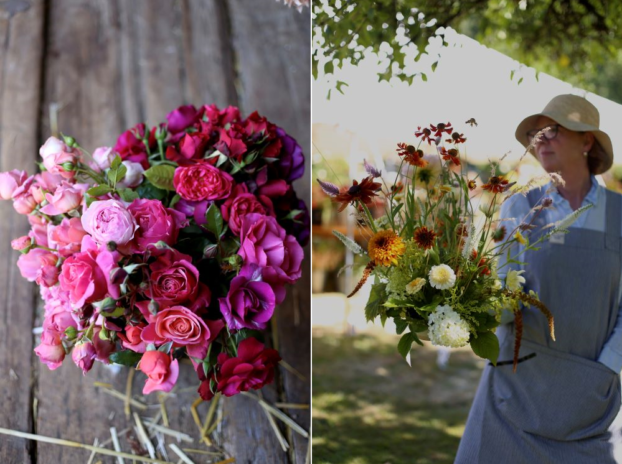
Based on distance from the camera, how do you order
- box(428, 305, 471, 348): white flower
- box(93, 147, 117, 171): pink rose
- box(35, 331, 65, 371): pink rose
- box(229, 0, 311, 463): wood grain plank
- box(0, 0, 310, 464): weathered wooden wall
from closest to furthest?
1. box(428, 305, 471, 348): white flower
2. box(35, 331, 65, 371): pink rose
3. box(93, 147, 117, 171): pink rose
4. box(0, 0, 310, 464): weathered wooden wall
5. box(229, 0, 311, 463): wood grain plank

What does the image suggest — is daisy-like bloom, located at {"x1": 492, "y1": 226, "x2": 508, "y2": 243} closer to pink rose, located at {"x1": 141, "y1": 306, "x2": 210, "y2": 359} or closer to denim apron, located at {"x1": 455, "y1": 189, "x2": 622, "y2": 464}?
denim apron, located at {"x1": 455, "y1": 189, "x2": 622, "y2": 464}

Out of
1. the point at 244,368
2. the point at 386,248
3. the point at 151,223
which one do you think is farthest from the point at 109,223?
the point at 386,248

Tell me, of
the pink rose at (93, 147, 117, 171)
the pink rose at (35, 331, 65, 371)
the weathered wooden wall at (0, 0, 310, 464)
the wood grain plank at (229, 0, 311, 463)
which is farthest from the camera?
the wood grain plank at (229, 0, 311, 463)

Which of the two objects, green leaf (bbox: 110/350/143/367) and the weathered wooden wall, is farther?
the weathered wooden wall

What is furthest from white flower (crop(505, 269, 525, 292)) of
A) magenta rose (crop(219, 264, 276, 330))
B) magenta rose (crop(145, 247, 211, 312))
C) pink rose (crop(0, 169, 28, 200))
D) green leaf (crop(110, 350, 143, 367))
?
pink rose (crop(0, 169, 28, 200))

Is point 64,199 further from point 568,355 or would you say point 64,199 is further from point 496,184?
point 568,355

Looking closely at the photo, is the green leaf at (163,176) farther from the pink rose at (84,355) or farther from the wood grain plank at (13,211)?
the wood grain plank at (13,211)

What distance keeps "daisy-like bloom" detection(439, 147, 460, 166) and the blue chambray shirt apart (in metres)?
0.09

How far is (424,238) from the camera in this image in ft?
2.75

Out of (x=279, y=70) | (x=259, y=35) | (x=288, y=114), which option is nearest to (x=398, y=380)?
(x=288, y=114)

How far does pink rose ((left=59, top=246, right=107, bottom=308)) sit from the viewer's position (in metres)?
0.81

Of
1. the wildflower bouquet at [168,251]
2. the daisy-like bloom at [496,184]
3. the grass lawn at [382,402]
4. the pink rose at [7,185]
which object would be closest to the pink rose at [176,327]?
the wildflower bouquet at [168,251]

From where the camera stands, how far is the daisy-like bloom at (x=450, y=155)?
2.85ft

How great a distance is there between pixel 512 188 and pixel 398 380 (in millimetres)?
361
